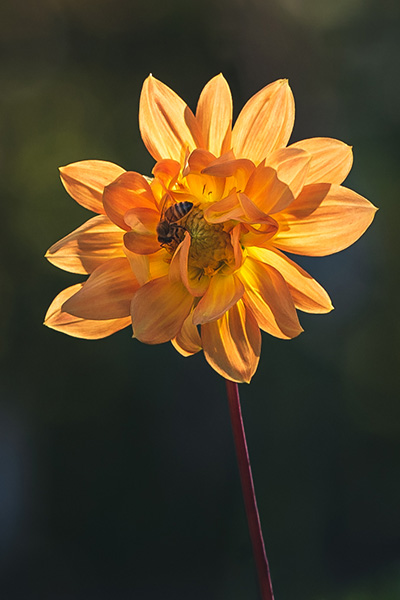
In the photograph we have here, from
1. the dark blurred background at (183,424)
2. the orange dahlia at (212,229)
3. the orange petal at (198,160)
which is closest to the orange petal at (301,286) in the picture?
the orange dahlia at (212,229)

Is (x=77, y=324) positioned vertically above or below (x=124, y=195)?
below

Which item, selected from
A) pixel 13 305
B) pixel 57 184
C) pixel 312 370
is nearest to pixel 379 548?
pixel 312 370

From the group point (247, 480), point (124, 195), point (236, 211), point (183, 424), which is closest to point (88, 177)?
point (124, 195)

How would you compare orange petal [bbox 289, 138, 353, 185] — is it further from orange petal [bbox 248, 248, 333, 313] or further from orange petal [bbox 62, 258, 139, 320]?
orange petal [bbox 62, 258, 139, 320]

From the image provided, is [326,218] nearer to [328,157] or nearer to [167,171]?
[328,157]

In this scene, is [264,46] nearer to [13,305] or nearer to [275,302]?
[13,305]

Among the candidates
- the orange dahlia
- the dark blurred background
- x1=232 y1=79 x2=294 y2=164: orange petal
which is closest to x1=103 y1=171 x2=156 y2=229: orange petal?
the orange dahlia
